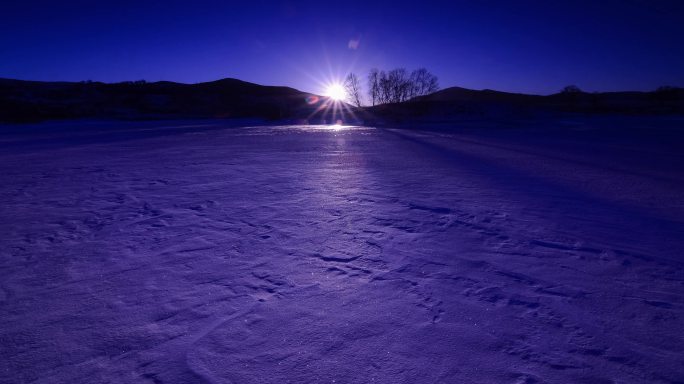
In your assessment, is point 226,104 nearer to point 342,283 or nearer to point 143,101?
point 143,101

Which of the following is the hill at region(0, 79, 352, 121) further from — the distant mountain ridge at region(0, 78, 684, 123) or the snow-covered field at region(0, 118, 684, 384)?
the snow-covered field at region(0, 118, 684, 384)

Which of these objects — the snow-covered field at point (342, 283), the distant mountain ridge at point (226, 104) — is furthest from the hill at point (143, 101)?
the snow-covered field at point (342, 283)

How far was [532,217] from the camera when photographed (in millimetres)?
3811

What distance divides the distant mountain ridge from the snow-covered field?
2522cm

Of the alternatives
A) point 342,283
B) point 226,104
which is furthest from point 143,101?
point 342,283

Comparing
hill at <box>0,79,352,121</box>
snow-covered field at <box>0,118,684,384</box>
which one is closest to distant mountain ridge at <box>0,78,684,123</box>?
hill at <box>0,79,352,121</box>

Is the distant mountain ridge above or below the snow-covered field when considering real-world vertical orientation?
above

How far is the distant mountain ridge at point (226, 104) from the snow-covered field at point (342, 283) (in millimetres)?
25219

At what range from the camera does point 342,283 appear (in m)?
2.51

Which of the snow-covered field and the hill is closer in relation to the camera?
the snow-covered field

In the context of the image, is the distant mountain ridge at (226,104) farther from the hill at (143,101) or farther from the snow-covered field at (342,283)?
the snow-covered field at (342,283)

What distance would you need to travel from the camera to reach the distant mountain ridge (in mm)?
29719

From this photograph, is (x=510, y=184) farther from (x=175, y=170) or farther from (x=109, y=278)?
(x=175, y=170)

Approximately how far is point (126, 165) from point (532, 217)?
766 cm
